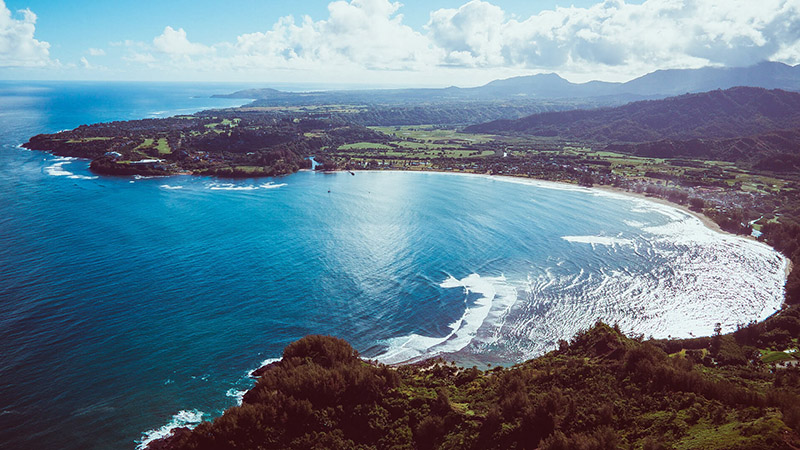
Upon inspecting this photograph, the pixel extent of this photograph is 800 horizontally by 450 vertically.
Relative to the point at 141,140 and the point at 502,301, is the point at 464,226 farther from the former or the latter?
the point at 141,140

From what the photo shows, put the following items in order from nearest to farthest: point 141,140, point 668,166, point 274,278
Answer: point 274,278 < point 668,166 < point 141,140

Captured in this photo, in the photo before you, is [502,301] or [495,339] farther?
[502,301]

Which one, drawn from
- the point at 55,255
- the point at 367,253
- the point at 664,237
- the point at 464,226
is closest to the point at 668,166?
the point at 664,237

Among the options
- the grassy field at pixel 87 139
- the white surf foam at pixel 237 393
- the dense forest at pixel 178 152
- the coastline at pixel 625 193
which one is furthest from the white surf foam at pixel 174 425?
the grassy field at pixel 87 139

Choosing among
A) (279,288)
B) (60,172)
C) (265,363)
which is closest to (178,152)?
(60,172)

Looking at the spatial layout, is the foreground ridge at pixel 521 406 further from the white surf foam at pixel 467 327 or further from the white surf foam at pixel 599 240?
the white surf foam at pixel 599 240

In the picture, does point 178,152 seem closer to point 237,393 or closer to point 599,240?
point 237,393
